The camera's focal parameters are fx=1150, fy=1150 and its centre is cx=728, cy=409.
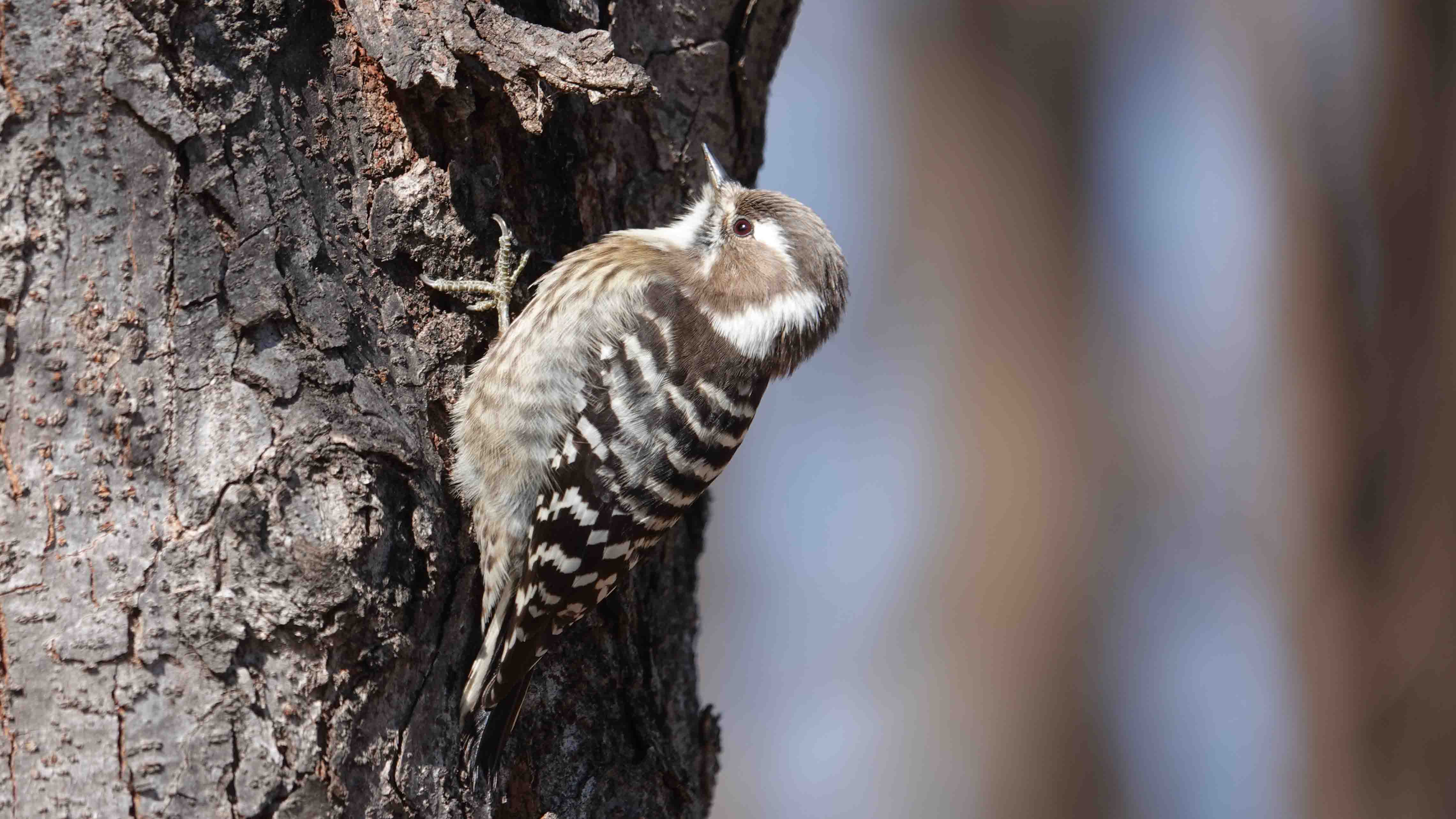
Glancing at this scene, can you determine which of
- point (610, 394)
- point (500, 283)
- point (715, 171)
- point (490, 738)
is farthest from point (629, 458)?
point (715, 171)

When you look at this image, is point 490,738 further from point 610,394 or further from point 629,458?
point 610,394

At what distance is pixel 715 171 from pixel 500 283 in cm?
82

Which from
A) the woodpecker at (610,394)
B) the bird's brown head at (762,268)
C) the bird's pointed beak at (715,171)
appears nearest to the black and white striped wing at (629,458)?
the woodpecker at (610,394)

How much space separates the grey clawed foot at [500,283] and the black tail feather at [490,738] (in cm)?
88

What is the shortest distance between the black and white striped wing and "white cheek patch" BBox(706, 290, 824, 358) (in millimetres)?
68

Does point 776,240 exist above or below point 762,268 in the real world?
above

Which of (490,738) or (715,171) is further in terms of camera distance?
(715,171)

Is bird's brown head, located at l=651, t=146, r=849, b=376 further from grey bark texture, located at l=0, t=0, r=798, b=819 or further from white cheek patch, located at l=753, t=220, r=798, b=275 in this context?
grey bark texture, located at l=0, t=0, r=798, b=819

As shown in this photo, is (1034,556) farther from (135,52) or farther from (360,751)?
(135,52)

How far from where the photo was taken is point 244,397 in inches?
81.0

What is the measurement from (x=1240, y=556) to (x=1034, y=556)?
3.58 feet

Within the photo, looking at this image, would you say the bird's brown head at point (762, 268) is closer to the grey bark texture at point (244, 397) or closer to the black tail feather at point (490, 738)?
the grey bark texture at point (244, 397)

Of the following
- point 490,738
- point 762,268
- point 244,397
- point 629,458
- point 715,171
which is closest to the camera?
point 244,397

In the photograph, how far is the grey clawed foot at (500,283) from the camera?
261 centimetres
